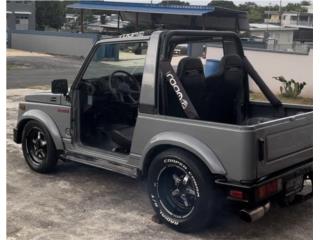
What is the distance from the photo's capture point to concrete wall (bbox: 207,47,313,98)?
1559 cm

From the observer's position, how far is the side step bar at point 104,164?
4957 mm

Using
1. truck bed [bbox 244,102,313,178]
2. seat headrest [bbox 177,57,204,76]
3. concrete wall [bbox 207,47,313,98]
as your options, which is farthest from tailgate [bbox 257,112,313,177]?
concrete wall [bbox 207,47,313,98]

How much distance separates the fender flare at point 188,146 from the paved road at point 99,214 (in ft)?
1.51

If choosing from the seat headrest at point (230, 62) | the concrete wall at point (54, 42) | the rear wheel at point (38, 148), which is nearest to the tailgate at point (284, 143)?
the seat headrest at point (230, 62)

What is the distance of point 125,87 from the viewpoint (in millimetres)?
5777

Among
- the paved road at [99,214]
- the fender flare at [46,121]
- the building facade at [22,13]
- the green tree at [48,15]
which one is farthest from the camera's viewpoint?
the green tree at [48,15]

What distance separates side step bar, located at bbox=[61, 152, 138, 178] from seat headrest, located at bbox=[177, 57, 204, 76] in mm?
1189

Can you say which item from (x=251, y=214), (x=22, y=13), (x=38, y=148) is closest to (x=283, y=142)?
(x=251, y=214)

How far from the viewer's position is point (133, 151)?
16.1 ft

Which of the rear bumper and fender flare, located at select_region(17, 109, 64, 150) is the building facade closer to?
fender flare, located at select_region(17, 109, 64, 150)

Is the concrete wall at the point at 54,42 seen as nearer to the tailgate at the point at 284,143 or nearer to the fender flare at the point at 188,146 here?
the fender flare at the point at 188,146

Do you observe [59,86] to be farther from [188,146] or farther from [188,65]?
[188,146]

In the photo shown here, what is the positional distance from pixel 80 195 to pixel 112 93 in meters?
1.33

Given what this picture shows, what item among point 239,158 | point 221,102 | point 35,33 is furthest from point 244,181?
point 35,33
